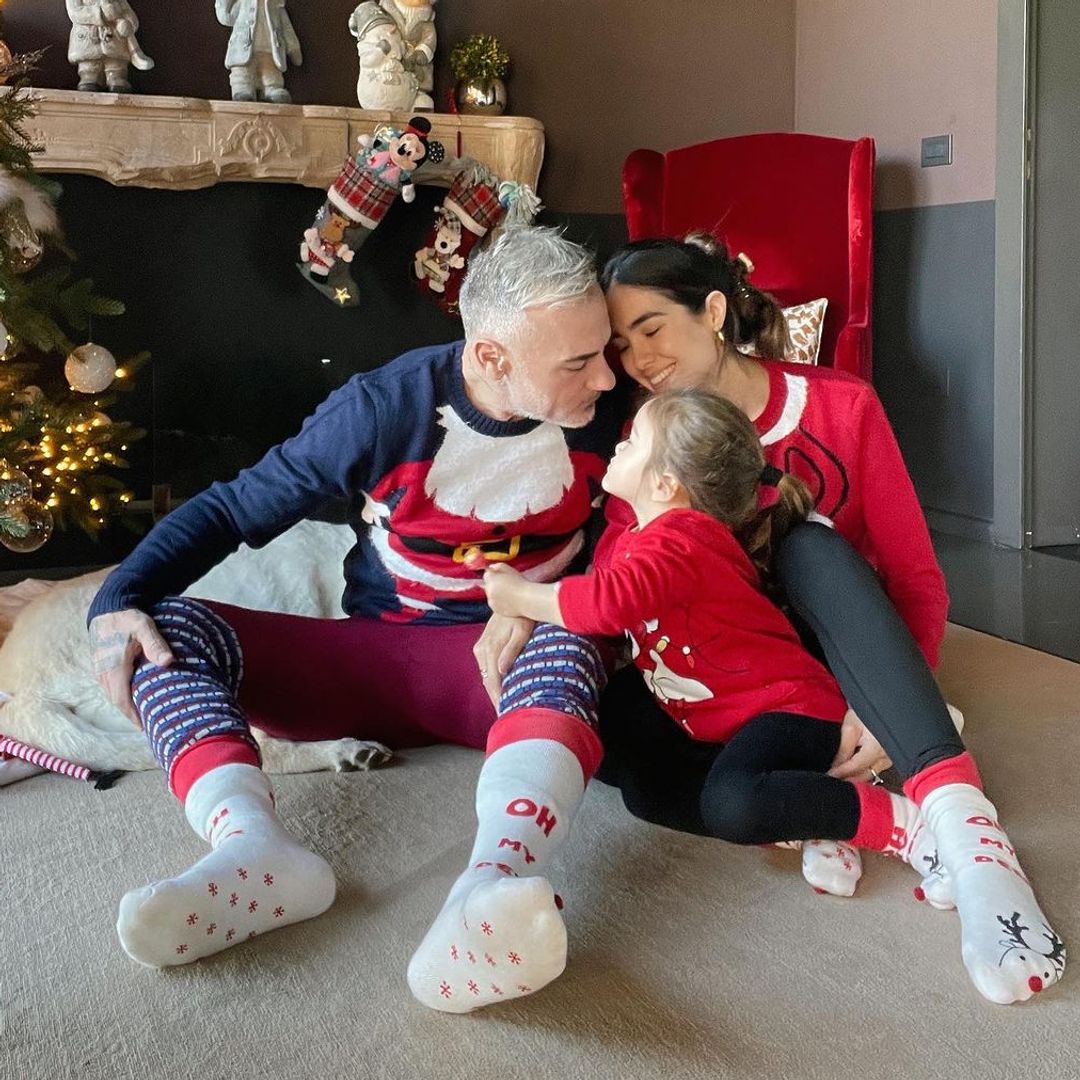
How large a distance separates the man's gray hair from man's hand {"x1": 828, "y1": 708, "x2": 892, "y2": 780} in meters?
0.63

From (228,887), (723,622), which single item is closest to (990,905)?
(723,622)

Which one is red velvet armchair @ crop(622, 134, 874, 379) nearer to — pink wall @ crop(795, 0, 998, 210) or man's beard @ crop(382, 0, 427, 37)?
pink wall @ crop(795, 0, 998, 210)

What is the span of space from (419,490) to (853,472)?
60 centimetres

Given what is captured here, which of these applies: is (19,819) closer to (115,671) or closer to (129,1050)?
(115,671)

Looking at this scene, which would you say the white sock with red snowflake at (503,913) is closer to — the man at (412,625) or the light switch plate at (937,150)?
the man at (412,625)

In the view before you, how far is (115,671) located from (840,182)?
10.1 feet

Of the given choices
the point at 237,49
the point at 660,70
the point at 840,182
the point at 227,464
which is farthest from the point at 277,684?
the point at 660,70

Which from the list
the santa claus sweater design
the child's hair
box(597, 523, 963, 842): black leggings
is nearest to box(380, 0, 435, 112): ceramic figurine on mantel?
the santa claus sweater design

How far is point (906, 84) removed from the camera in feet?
13.0

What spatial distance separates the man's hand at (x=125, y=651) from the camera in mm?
1470

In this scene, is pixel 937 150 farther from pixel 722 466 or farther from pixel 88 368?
pixel 722 466

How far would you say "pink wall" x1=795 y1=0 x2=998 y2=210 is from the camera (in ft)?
12.1

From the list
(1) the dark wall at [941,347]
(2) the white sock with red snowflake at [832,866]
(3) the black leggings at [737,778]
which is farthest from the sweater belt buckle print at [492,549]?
(1) the dark wall at [941,347]

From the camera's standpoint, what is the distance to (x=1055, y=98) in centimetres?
351
